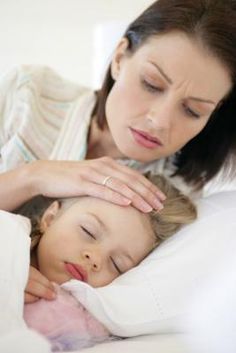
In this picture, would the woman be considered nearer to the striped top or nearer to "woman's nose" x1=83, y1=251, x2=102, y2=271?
the striped top

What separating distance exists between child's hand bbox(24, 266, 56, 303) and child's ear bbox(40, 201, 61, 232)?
0.17m

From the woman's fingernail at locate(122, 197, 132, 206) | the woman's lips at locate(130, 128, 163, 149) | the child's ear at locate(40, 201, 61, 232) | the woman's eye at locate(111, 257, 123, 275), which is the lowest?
the woman's eye at locate(111, 257, 123, 275)

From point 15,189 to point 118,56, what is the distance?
42 cm

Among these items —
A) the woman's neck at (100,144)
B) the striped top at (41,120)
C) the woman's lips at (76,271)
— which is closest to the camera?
the woman's lips at (76,271)

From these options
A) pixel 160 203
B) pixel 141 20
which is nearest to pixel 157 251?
pixel 160 203

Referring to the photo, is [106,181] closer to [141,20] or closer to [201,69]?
[201,69]

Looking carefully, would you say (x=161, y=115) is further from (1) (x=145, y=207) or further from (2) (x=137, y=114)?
(1) (x=145, y=207)

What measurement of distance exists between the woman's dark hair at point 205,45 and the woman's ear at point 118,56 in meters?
0.01

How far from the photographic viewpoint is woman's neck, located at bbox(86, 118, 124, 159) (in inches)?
51.7

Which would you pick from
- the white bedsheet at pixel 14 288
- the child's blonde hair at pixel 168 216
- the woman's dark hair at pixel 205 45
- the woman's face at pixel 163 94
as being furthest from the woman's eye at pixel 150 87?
the white bedsheet at pixel 14 288

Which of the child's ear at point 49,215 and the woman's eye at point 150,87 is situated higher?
the woman's eye at point 150,87

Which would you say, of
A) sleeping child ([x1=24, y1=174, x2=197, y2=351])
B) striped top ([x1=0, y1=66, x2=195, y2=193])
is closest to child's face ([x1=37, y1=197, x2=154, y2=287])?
sleeping child ([x1=24, y1=174, x2=197, y2=351])

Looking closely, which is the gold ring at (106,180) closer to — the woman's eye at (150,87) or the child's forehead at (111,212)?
the child's forehead at (111,212)

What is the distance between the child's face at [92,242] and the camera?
0.83m
